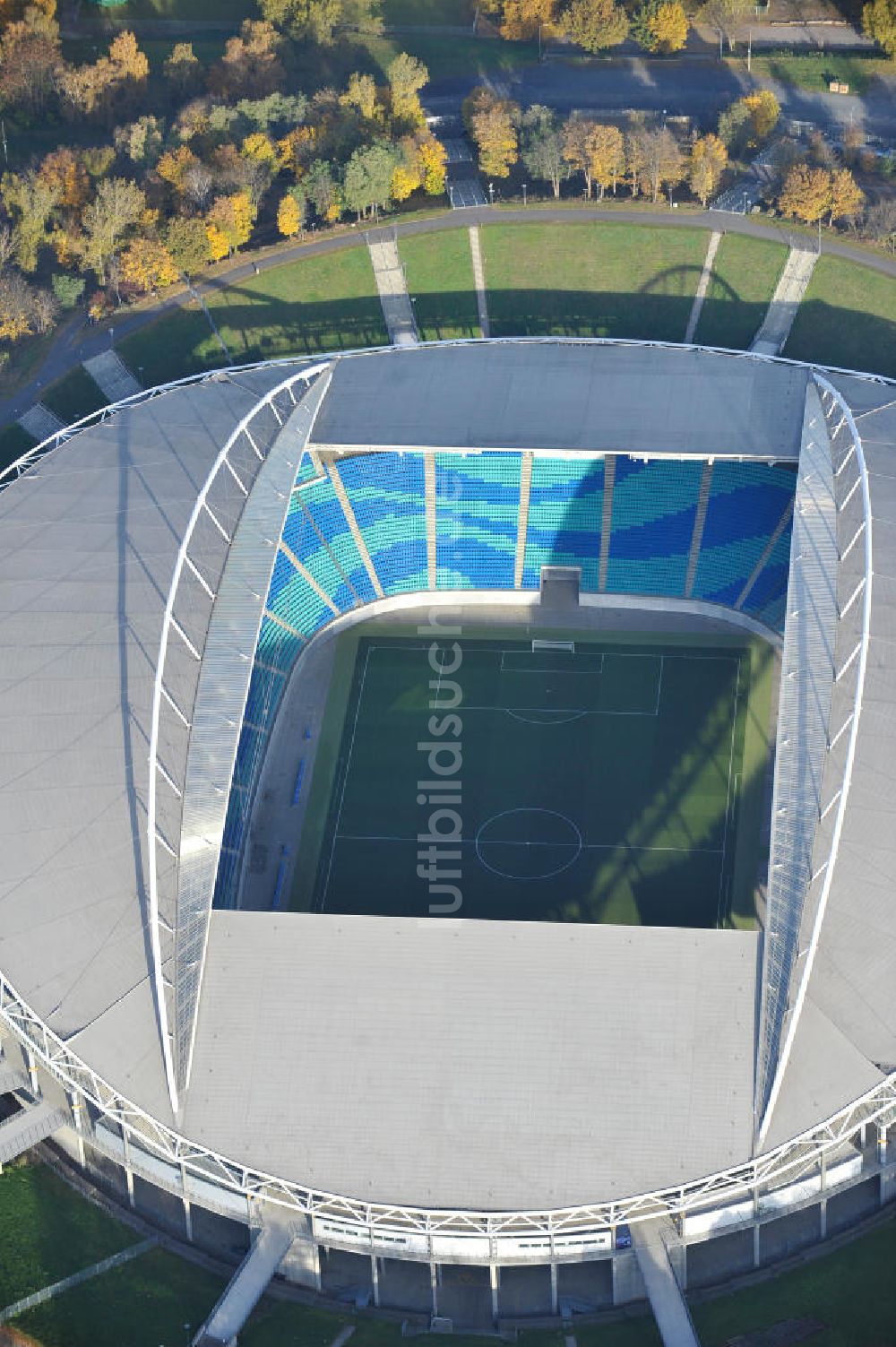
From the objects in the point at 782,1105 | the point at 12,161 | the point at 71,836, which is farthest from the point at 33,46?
the point at 782,1105

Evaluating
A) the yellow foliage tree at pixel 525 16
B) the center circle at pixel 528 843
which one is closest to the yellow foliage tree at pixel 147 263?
the yellow foliage tree at pixel 525 16

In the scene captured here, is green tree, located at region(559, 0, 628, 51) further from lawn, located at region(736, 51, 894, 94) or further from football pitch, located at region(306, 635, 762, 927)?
football pitch, located at region(306, 635, 762, 927)

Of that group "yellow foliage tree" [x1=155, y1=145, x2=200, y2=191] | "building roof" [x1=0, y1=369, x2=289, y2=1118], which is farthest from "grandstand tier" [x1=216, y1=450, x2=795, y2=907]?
"yellow foliage tree" [x1=155, y1=145, x2=200, y2=191]

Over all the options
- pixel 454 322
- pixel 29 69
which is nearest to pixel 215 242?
pixel 454 322

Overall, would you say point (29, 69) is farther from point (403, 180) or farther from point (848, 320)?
point (848, 320)

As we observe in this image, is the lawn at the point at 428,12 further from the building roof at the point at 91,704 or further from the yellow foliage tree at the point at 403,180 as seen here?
the building roof at the point at 91,704
